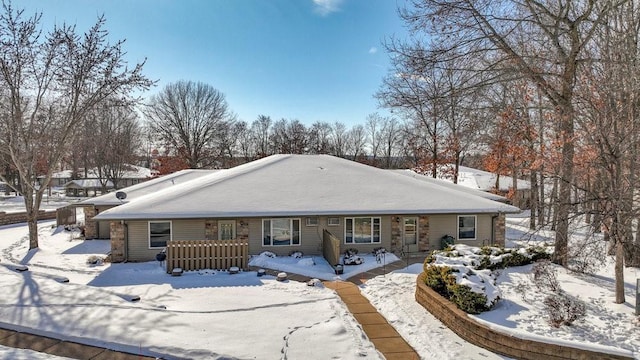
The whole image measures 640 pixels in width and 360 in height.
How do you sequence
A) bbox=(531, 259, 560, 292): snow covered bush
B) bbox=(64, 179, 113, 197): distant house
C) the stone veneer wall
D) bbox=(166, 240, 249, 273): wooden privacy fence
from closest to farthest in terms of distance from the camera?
the stone veneer wall
bbox=(531, 259, 560, 292): snow covered bush
bbox=(166, 240, 249, 273): wooden privacy fence
bbox=(64, 179, 113, 197): distant house

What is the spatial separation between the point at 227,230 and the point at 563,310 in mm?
11179

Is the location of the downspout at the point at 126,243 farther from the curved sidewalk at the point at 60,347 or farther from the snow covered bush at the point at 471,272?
the snow covered bush at the point at 471,272

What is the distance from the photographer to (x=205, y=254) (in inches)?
488

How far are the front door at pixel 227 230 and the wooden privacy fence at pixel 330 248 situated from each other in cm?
357

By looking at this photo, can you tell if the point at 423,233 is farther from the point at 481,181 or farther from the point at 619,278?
the point at 481,181

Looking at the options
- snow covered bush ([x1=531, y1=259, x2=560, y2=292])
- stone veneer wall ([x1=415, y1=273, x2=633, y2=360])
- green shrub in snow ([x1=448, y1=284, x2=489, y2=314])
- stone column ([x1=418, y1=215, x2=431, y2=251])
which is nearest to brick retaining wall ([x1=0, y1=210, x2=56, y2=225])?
stone column ([x1=418, y1=215, x2=431, y2=251])

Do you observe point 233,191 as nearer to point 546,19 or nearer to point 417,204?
point 417,204

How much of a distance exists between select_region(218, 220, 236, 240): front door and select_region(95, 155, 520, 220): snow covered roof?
82 centimetres

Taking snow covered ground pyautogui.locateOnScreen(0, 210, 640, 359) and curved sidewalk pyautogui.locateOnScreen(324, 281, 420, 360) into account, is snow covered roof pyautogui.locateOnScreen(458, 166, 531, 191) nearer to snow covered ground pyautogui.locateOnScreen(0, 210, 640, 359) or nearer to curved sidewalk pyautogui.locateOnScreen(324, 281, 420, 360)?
snow covered ground pyautogui.locateOnScreen(0, 210, 640, 359)

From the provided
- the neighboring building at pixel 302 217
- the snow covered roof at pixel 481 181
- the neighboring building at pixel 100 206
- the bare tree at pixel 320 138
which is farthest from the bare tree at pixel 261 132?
the neighboring building at pixel 302 217

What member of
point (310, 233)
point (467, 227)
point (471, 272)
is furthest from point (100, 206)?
point (471, 272)

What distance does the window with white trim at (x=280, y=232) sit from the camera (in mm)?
14531

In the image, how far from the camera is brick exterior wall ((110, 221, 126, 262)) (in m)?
13.6

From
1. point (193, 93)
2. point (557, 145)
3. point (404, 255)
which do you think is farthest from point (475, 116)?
point (193, 93)
